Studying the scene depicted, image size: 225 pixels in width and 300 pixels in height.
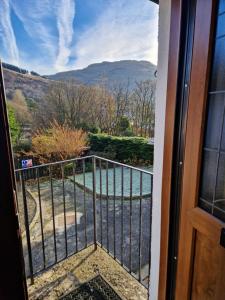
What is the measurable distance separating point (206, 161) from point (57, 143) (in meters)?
5.58

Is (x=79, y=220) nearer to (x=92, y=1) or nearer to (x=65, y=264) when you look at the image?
(x=65, y=264)

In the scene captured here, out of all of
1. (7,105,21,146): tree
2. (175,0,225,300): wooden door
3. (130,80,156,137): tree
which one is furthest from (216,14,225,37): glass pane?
(130,80,156,137): tree

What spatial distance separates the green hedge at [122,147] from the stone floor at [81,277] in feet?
17.2

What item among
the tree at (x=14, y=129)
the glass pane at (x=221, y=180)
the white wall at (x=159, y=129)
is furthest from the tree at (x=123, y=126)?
the glass pane at (x=221, y=180)

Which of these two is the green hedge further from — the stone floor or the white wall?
the white wall

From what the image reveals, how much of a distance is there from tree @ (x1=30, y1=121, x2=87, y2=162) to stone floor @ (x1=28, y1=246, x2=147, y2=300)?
14.2ft

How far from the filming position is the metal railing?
1.71 m

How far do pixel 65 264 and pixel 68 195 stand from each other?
7.51 ft

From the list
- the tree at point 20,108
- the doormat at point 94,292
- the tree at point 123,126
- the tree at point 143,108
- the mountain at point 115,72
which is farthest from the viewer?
the tree at point 123,126

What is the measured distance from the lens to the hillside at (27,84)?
6220 mm

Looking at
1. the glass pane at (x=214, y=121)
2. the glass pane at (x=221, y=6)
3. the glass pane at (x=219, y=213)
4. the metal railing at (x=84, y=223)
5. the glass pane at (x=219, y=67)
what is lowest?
the metal railing at (x=84, y=223)

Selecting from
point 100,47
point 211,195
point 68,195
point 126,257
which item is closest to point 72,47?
point 100,47

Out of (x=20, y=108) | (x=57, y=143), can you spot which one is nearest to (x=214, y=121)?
(x=57, y=143)

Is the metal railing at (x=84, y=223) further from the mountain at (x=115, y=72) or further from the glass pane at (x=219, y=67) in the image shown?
the mountain at (x=115, y=72)
